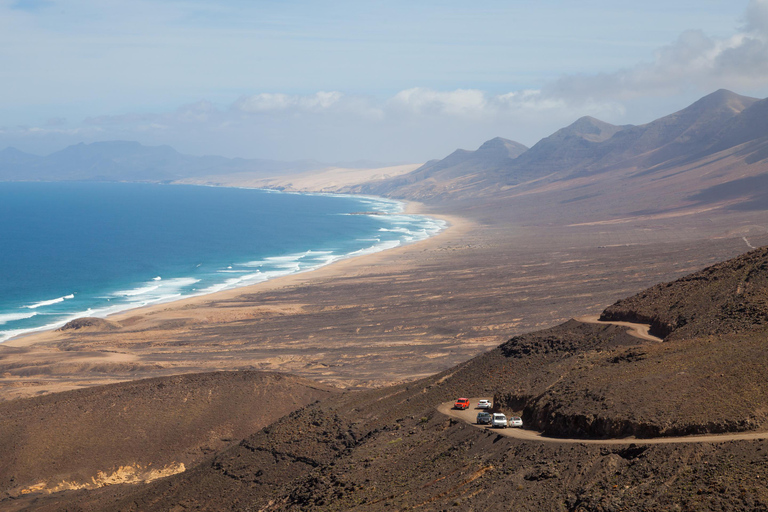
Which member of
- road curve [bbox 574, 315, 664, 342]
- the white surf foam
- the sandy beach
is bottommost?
the sandy beach

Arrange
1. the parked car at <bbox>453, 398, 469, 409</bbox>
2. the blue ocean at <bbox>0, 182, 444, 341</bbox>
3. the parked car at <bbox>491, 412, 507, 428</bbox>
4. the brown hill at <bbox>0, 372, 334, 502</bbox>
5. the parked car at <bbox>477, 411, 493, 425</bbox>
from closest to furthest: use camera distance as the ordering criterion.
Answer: the parked car at <bbox>491, 412, 507, 428</bbox> < the parked car at <bbox>477, 411, 493, 425</bbox> < the parked car at <bbox>453, 398, 469, 409</bbox> < the brown hill at <bbox>0, 372, 334, 502</bbox> < the blue ocean at <bbox>0, 182, 444, 341</bbox>

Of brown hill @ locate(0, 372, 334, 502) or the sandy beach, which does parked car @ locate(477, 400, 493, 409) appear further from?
the sandy beach

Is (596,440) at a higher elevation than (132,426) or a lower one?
higher

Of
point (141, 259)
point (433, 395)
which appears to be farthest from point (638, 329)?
point (141, 259)

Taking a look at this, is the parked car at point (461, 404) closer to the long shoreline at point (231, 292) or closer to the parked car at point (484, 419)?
the parked car at point (484, 419)

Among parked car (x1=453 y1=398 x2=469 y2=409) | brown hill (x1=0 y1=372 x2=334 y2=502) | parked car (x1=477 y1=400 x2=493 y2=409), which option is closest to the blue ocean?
brown hill (x1=0 y1=372 x2=334 y2=502)

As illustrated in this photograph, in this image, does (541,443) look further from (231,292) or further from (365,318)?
(231,292)

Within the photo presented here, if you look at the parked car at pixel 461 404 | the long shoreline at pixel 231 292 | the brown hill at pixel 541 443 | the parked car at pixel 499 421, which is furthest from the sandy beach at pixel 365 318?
the parked car at pixel 499 421
